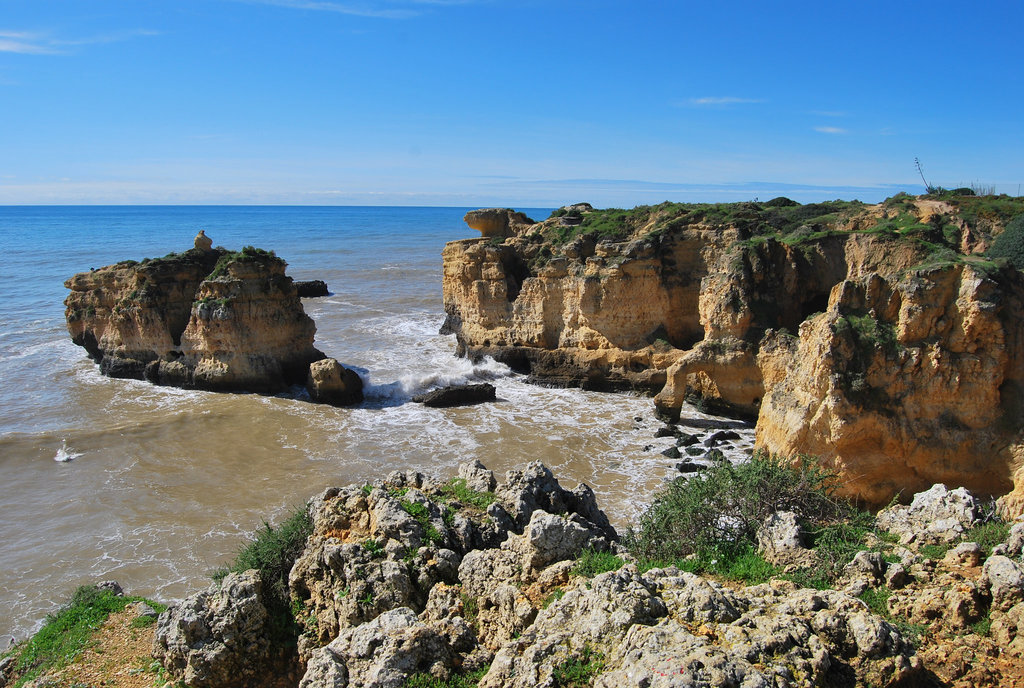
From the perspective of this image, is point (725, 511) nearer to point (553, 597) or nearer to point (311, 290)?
point (553, 597)

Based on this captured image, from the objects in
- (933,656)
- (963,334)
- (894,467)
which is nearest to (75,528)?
(933,656)

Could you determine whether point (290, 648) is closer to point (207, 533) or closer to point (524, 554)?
point (524, 554)

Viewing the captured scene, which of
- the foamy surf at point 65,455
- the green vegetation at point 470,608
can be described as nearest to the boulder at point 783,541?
the green vegetation at point 470,608

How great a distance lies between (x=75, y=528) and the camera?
45.2 ft

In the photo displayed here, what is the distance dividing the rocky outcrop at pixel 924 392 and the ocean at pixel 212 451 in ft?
14.3

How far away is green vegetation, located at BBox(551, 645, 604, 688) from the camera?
468 centimetres

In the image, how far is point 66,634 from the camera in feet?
28.7

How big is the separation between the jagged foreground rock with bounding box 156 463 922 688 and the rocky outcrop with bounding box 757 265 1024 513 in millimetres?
5941

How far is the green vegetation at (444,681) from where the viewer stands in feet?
17.5

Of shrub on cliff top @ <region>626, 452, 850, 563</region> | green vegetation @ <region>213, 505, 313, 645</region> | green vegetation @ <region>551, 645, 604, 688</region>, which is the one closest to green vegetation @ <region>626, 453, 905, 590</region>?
shrub on cliff top @ <region>626, 452, 850, 563</region>

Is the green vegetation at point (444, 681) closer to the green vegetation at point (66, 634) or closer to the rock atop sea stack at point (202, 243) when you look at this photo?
the green vegetation at point (66, 634)

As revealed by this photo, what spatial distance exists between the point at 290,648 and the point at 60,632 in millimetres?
4384

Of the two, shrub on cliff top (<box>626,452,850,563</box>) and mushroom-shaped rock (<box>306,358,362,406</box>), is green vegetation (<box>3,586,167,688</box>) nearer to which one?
shrub on cliff top (<box>626,452,850,563</box>)

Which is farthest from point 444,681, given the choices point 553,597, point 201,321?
point 201,321
